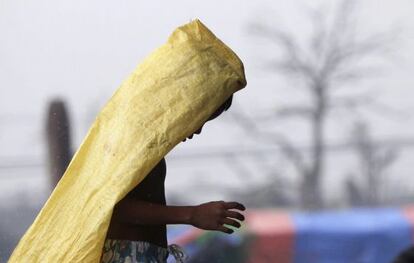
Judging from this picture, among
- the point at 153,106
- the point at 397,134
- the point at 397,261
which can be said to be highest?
the point at 397,134

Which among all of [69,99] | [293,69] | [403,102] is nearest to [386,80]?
[403,102]

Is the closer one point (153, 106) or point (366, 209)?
point (153, 106)

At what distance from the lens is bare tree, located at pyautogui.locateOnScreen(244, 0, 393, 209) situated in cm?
401

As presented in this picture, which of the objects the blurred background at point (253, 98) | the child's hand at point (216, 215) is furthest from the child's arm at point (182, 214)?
the blurred background at point (253, 98)

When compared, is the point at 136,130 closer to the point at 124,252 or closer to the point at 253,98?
the point at 124,252

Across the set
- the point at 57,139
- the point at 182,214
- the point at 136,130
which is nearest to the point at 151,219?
the point at 182,214

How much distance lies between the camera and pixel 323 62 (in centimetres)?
403

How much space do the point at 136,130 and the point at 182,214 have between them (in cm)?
22

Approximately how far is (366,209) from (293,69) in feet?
2.19

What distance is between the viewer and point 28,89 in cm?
400

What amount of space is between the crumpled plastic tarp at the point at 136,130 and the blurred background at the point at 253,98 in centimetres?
158

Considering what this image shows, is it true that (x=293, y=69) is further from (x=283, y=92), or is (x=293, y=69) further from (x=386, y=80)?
(x=386, y=80)

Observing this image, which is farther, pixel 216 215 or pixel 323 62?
pixel 323 62

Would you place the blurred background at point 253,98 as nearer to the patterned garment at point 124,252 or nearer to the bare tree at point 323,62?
the bare tree at point 323,62
